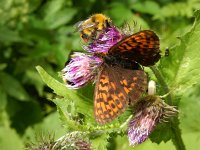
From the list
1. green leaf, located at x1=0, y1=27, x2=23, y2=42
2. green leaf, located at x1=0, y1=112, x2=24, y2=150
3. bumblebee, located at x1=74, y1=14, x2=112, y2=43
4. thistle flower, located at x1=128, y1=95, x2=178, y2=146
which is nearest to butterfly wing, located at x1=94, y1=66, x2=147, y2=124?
thistle flower, located at x1=128, y1=95, x2=178, y2=146

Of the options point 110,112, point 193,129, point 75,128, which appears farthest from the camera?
point 193,129

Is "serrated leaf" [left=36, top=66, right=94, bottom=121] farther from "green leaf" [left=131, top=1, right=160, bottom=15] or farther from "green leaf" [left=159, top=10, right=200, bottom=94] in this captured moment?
"green leaf" [left=131, top=1, right=160, bottom=15]

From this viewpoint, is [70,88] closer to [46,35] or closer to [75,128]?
[75,128]

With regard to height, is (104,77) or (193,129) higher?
(104,77)

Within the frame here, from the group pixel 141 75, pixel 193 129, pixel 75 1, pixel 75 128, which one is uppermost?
pixel 75 1

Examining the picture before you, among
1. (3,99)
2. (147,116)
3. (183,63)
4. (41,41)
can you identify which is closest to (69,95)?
(147,116)

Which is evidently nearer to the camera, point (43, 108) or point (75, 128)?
point (75, 128)

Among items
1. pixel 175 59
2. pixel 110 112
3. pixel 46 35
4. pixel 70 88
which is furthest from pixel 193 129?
pixel 46 35
